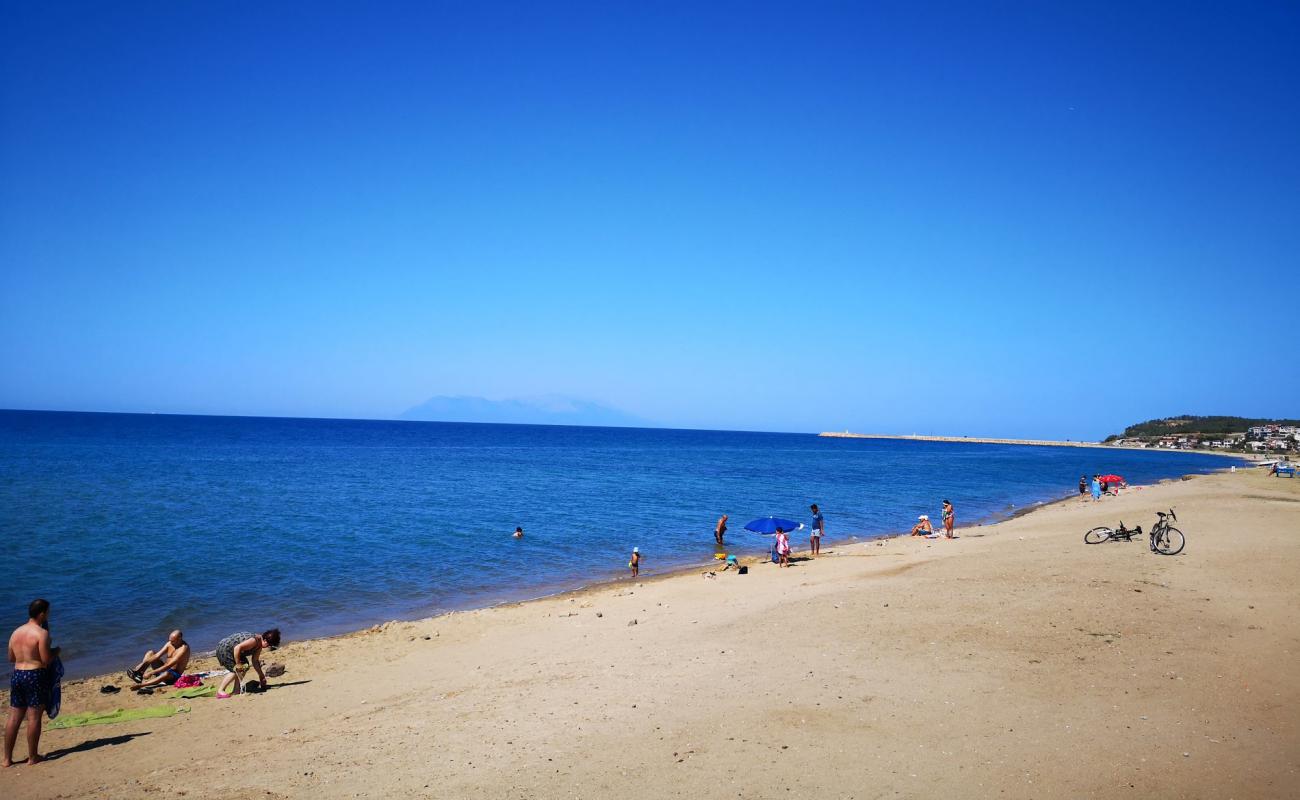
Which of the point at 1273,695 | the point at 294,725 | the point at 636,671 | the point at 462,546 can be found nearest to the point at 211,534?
the point at 462,546

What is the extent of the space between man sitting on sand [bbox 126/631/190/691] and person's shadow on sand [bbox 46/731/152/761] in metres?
2.77

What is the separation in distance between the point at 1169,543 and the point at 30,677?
25.7 meters

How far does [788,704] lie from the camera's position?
31.4 feet

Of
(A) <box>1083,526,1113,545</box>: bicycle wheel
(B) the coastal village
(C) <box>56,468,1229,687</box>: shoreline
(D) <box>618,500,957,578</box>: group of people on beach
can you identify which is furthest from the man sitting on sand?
(B) the coastal village

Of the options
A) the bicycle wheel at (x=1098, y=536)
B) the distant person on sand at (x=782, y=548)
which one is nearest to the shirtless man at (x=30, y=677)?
the distant person on sand at (x=782, y=548)

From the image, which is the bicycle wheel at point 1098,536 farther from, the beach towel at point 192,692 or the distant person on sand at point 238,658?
the beach towel at point 192,692

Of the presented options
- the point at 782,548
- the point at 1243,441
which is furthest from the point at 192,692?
the point at 1243,441

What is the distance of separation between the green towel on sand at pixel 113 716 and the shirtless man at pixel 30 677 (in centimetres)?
182

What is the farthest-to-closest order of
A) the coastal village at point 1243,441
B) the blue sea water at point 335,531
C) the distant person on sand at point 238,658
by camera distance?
the coastal village at point 1243,441, the blue sea water at point 335,531, the distant person on sand at point 238,658

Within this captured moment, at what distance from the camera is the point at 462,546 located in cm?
2967

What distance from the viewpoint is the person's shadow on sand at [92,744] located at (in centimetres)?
988

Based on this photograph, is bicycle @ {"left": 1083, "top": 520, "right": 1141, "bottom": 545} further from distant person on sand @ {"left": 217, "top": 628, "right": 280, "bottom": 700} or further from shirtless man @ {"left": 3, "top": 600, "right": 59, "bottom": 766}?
shirtless man @ {"left": 3, "top": 600, "right": 59, "bottom": 766}

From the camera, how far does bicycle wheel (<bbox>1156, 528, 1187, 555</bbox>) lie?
19767mm

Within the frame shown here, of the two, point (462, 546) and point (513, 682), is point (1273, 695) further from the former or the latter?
point (462, 546)
